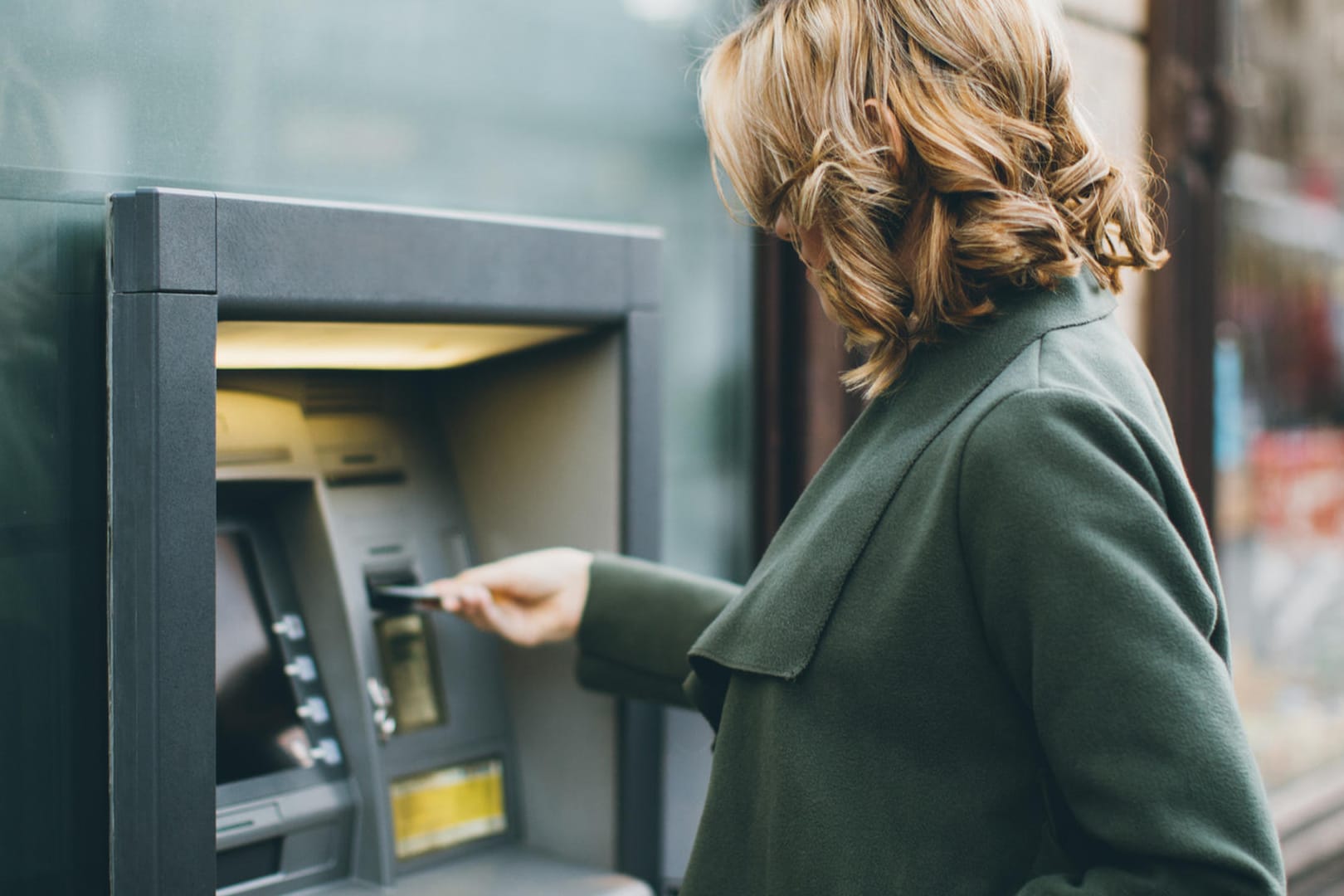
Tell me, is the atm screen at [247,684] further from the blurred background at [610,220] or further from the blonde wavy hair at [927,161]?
the blonde wavy hair at [927,161]

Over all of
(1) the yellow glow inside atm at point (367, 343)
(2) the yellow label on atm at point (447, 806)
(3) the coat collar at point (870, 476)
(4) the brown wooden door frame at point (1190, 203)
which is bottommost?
(2) the yellow label on atm at point (447, 806)

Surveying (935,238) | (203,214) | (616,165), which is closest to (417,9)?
(616,165)

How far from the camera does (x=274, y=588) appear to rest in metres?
1.63

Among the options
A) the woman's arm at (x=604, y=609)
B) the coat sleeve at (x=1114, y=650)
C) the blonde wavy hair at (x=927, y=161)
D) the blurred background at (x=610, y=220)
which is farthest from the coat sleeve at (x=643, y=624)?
the coat sleeve at (x=1114, y=650)

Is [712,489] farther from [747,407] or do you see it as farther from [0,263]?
[0,263]

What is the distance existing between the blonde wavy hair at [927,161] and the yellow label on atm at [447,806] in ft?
2.82

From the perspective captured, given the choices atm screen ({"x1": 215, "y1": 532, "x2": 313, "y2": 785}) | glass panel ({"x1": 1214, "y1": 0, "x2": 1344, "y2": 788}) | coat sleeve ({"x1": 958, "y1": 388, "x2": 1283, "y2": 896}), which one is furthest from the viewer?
glass panel ({"x1": 1214, "y1": 0, "x2": 1344, "y2": 788})

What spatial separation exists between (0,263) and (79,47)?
28 centimetres

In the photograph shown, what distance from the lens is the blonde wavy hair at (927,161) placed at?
1153 millimetres

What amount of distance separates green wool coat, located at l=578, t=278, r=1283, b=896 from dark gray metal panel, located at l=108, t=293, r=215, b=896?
509mm

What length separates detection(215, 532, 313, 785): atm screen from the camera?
1.53 metres

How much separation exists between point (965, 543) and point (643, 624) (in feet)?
2.32

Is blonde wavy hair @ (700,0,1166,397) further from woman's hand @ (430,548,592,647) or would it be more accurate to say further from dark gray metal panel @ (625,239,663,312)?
woman's hand @ (430,548,592,647)

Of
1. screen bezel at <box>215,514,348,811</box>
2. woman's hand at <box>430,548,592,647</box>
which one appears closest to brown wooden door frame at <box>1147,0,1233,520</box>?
woman's hand at <box>430,548,592,647</box>
